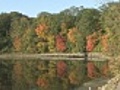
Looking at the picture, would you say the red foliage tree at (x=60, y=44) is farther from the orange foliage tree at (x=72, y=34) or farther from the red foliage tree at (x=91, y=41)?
the red foliage tree at (x=91, y=41)

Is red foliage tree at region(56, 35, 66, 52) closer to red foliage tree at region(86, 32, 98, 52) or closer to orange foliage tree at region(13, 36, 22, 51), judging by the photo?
red foliage tree at region(86, 32, 98, 52)

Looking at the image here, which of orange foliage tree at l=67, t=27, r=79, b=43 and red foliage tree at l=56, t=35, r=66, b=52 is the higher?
orange foliage tree at l=67, t=27, r=79, b=43

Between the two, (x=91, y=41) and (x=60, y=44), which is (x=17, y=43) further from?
(x=91, y=41)

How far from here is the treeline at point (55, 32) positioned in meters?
98.8

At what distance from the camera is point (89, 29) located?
99.3 m

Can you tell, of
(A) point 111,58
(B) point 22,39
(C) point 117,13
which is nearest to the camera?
(A) point 111,58

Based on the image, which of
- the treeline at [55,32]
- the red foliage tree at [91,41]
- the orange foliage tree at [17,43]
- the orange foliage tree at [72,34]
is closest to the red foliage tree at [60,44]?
the treeline at [55,32]

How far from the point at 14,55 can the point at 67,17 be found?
62.4 ft

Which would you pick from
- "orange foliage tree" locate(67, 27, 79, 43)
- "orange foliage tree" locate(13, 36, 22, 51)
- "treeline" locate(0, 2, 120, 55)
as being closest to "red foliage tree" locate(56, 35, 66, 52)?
"treeline" locate(0, 2, 120, 55)

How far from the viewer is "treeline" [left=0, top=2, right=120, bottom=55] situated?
98.8 meters

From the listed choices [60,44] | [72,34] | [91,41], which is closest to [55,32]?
[60,44]

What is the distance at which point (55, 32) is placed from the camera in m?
109

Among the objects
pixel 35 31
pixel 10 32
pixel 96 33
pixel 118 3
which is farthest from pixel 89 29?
pixel 118 3

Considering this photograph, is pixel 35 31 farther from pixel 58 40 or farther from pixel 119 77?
pixel 119 77
